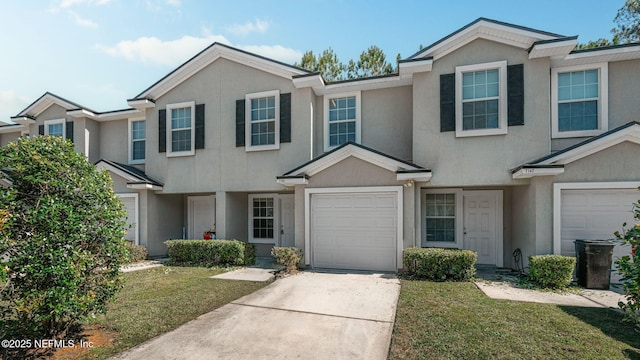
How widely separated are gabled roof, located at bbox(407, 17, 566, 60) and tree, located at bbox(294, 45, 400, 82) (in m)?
17.0

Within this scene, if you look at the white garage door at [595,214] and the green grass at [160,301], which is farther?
the white garage door at [595,214]

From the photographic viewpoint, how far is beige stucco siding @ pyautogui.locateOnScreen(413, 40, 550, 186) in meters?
8.38

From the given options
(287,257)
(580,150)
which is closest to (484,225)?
(580,150)

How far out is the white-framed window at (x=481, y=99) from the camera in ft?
28.4

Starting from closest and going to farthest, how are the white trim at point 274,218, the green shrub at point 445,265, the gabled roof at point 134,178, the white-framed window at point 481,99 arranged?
1. the green shrub at point 445,265
2. the white-framed window at point 481,99
3. the gabled roof at point 134,178
4. the white trim at point 274,218

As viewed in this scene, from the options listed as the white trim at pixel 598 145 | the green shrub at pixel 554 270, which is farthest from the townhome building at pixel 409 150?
the green shrub at pixel 554 270

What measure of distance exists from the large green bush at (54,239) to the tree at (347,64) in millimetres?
23128

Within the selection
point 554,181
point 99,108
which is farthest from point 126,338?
point 99,108

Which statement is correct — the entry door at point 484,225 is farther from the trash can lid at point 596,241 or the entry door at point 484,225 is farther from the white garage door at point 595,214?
the trash can lid at point 596,241

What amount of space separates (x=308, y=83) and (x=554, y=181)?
26.2 feet

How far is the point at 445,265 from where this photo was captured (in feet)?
25.9

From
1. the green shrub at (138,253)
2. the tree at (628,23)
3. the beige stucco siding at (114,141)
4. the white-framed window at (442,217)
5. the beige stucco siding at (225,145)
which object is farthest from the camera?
the tree at (628,23)

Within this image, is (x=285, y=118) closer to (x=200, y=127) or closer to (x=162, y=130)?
(x=200, y=127)

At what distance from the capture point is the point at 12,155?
4.11m
